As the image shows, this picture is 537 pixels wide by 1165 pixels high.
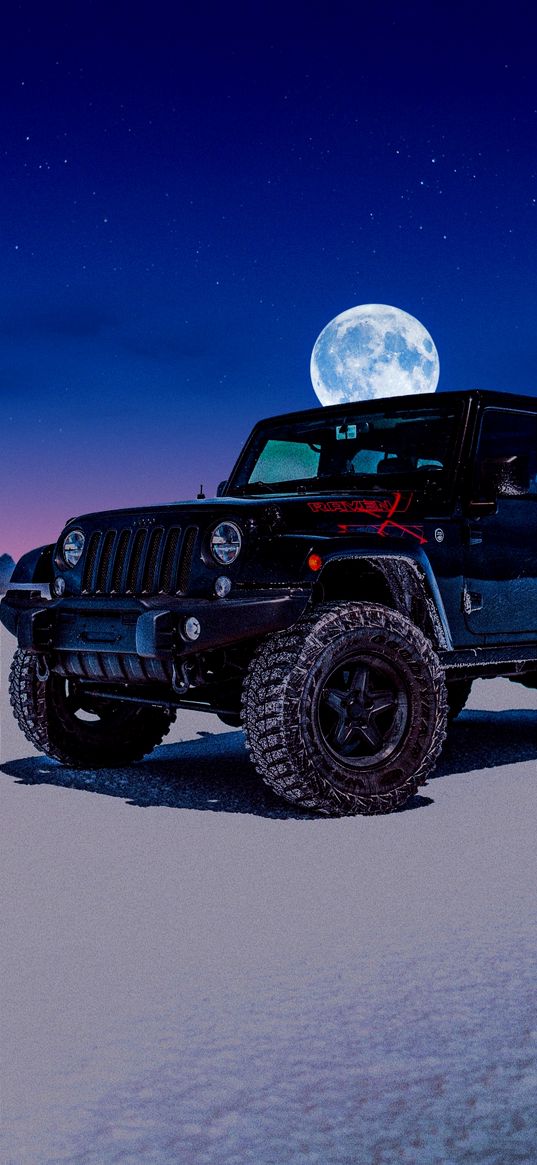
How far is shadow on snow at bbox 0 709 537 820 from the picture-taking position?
19.8 ft

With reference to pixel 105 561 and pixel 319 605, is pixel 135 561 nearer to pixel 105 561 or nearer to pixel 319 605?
pixel 105 561

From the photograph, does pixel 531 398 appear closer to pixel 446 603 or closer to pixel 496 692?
pixel 446 603

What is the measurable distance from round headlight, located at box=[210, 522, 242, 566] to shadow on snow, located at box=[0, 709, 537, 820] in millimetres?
1170

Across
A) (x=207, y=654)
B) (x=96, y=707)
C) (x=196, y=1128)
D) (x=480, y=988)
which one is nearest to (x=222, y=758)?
(x=96, y=707)

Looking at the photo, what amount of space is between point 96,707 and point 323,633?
6.33 ft

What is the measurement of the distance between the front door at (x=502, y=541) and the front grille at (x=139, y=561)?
1.59 m

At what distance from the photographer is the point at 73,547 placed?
6.70 m

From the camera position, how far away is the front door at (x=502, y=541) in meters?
6.67

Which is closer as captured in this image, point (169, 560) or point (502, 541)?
point (169, 560)

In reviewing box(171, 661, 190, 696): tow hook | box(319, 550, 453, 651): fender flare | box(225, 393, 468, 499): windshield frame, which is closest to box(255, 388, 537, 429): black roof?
box(225, 393, 468, 499): windshield frame

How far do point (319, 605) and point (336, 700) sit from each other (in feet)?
1.53

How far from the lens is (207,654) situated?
6.05 meters

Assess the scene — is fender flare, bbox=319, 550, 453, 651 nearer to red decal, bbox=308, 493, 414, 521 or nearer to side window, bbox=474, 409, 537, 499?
red decal, bbox=308, 493, 414, 521

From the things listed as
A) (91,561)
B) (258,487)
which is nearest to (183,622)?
(91,561)
